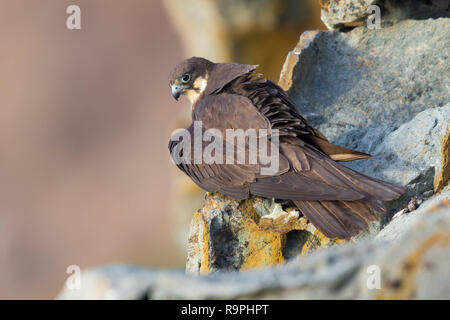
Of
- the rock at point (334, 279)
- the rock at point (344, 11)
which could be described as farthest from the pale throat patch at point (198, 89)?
the rock at point (334, 279)

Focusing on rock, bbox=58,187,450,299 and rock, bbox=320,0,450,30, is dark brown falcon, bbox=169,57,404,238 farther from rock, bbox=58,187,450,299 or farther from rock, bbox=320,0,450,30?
rock, bbox=58,187,450,299

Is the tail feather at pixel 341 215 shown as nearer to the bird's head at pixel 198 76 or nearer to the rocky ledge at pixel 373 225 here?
the rocky ledge at pixel 373 225

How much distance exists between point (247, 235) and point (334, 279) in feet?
4.65

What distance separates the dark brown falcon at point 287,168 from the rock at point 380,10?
83 centimetres

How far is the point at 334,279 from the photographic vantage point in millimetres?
1396

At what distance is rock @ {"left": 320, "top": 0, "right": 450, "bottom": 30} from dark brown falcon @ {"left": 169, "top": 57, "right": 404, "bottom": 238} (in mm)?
828

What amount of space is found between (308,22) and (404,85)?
3.65 m

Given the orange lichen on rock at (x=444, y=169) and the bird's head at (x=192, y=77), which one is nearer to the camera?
the orange lichen on rock at (x=444, y=169)

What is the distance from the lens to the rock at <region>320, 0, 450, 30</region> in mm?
3643

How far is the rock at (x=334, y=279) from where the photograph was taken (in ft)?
4.47

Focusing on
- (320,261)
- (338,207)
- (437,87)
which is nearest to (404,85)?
(437,87)

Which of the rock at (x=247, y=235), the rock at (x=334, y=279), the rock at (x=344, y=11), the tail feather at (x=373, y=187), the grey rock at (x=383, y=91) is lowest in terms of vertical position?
the rock at (x=334, y=279)

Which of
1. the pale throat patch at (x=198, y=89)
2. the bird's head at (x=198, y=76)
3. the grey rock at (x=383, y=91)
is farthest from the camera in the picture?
the pale throat patch at (x=198, y=89)

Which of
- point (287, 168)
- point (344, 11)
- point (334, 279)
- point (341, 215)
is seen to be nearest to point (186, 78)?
point (287, 168)
